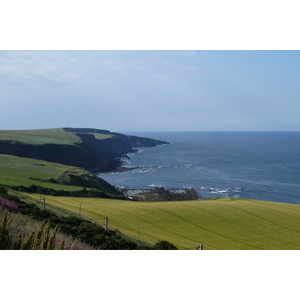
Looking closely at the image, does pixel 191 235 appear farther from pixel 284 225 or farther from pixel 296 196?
pixel 296 196

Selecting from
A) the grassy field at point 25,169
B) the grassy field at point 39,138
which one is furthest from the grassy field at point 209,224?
the grassy field at point 39,138

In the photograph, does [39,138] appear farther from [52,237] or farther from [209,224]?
[52,237]

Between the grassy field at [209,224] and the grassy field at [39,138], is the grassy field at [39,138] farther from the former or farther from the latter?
the grassy field at [209,224]

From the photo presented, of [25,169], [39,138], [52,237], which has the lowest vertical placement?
[25,169]

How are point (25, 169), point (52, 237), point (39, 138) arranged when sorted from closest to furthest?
point (52, 237)
point (25, 169)
point (39, 138)

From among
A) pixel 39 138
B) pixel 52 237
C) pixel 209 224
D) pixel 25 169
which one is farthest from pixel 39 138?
pixel 52 237

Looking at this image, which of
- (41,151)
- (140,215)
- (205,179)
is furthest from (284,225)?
(41,151)

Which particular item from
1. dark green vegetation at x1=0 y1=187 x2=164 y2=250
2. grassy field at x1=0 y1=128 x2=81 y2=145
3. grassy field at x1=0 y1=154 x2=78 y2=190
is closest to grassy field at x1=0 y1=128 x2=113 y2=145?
grassy field at x1=0 y1=128 x2=81 y2=145

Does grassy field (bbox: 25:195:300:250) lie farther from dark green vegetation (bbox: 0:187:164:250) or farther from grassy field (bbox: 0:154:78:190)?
grassy field (bbox: 0:154:78:190)

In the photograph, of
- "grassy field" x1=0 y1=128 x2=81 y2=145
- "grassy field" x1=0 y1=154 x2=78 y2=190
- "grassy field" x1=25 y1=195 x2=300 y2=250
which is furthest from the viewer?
"grassy field" x1=0 y1=128 x2=81 y2=145
